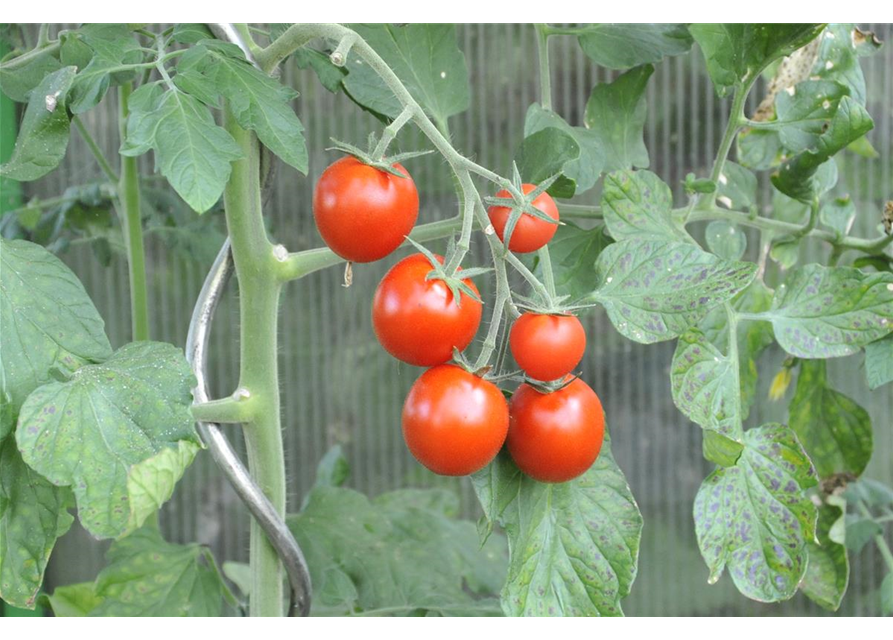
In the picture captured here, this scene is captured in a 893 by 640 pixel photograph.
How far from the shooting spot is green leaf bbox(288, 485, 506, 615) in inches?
23.8

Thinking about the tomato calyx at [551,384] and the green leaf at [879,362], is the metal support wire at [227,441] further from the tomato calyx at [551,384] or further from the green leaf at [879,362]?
the green leaf at [879,362]

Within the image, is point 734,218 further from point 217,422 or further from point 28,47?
point 28,47

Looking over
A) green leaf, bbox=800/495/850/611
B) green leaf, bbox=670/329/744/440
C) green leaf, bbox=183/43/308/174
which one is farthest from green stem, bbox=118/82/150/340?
green leaf, bbox=800/495/850/611

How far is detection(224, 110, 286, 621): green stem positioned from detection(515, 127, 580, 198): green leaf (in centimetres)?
14

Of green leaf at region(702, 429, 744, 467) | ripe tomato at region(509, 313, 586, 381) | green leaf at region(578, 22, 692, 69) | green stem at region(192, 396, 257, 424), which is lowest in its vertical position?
green leaf at region(702, 429, 744, 467)

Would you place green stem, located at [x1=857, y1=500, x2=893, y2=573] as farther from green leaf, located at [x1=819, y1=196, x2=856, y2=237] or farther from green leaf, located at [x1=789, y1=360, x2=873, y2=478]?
green leaf, located at [x1=819, y1=196, x2=856, y2=237]

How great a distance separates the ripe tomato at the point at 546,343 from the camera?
368 mm

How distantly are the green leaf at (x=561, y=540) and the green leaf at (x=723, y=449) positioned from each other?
1.8 inches

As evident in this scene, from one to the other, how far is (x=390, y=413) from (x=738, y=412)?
0.67 m

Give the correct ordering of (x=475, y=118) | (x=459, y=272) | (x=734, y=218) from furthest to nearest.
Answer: (x=475, y=118)
(x=734, y=218)
(x=459, y=272)

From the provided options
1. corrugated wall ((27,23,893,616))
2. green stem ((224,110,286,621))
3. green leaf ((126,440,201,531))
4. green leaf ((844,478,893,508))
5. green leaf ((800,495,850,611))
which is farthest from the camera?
corrugated wall ((27,23,893,616))

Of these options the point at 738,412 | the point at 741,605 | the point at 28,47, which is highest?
the point at 28,47

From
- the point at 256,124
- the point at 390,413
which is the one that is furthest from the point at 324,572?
the point at 390,413

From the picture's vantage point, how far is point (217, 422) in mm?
450
